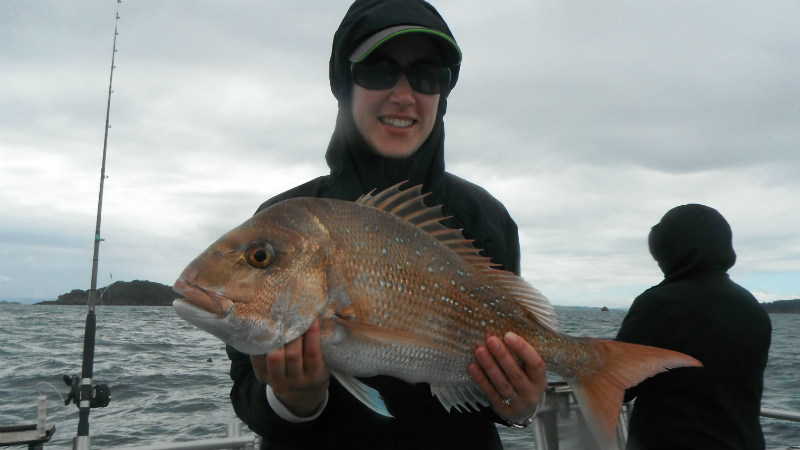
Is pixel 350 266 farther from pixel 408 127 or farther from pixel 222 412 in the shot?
pixel 222 412

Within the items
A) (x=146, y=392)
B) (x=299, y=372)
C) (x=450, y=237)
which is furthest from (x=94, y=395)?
(x=146, y=392)

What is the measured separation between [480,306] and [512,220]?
64cm

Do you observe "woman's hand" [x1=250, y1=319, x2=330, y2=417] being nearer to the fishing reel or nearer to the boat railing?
the fishing reel

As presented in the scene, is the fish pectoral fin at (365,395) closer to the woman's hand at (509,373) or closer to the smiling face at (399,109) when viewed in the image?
the woman's hand at (509,373)

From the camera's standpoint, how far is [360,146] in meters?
2.82

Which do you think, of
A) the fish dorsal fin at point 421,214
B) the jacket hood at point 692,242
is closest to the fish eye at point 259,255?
the fish dorsal fin at point 421,214

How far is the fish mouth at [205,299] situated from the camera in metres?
2.04

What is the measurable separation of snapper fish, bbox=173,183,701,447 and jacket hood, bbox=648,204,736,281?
7.31ft

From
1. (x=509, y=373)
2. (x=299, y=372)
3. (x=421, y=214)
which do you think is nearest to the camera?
(x=299, y=372)

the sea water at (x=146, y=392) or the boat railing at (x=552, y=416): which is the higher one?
the boat railing at (x=552, y=416)

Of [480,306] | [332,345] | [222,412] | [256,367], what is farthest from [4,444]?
[222,412]

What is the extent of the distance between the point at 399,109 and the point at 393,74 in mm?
154

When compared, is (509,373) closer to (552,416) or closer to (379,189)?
(379,189)

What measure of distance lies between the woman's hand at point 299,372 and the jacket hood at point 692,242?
3.24m
